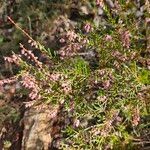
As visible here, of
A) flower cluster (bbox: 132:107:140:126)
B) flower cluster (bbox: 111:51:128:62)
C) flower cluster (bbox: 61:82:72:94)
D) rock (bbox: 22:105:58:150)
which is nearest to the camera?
flower cluster (bbox: 132:107:140:126)

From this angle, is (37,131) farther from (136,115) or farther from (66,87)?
(136,115)

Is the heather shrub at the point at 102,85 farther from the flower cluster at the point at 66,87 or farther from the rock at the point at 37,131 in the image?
the rock at the point at 37,131

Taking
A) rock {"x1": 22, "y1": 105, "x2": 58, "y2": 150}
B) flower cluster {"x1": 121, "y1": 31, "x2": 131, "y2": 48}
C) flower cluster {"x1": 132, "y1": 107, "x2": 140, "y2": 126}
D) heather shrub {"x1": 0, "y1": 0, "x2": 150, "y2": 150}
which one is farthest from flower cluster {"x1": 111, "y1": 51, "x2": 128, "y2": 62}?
rock {"x1": 22, "y1": 105, "x2": 58, "y2": 150}

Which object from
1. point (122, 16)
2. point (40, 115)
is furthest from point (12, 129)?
point (122, 16)

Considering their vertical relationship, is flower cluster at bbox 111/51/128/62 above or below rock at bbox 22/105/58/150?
above

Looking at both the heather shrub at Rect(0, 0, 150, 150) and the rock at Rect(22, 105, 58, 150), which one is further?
the rock at Rect(22, 105, 58, 150)

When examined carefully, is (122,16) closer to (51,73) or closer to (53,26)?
(51,73)

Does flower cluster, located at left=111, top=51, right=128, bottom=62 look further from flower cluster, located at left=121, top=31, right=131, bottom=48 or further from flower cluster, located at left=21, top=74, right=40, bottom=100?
flower cluster, located at left=21, top=74, right=40, bottom=100

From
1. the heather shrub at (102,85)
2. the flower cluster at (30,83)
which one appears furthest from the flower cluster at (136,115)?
the flower cluster at (30,83)

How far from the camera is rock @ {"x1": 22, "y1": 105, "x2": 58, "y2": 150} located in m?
4.74

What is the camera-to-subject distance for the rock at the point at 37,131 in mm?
4738

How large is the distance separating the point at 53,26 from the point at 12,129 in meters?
1.42

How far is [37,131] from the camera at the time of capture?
4801 millimetres

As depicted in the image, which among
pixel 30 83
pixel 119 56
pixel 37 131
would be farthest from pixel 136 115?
pixel 37 131
